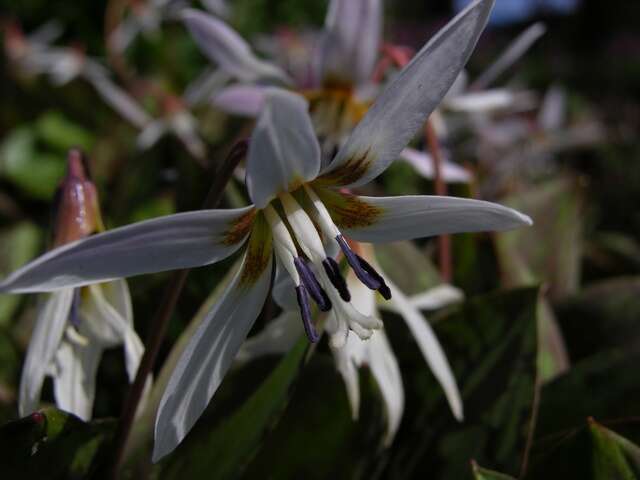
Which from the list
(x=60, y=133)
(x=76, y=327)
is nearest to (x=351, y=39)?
(x=76, y=327)

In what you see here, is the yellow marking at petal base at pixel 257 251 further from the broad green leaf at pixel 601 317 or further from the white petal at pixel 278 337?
the broad green leaf at pixel 601 317

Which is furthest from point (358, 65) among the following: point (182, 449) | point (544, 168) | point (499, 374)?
point (544, 168)

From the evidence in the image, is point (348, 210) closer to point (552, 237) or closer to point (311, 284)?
point (311, 284)

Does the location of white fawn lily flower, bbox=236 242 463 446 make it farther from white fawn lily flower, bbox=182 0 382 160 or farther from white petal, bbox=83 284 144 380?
white fawn lily flower, bbox=182 0 382 160

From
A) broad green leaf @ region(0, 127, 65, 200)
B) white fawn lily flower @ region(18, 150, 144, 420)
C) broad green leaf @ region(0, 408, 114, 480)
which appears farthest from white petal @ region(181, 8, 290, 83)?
broad green leaf @ region(0, 127, 65, 200)

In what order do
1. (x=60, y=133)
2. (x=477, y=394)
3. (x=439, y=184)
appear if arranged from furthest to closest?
(x=60, y=133)
(x=439, y=184)
(x=477, y=394)

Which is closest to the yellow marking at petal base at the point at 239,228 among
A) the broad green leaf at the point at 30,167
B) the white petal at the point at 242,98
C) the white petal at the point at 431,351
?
the white petal at the point at 431,351
